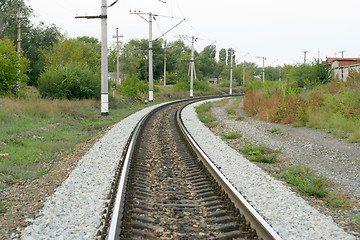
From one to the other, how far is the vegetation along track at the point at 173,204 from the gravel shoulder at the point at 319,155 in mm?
1571

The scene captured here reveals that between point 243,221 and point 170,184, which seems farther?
point 170,184

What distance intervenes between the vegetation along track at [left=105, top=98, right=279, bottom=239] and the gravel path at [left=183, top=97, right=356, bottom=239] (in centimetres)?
46

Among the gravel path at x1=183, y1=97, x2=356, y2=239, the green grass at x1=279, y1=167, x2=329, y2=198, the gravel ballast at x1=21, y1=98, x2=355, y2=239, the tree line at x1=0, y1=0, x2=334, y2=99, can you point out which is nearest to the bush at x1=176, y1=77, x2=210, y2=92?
the tree line at x1=0, y1=0, x2=334, y2=99

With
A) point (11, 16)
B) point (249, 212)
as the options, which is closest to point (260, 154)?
point (249, 212)

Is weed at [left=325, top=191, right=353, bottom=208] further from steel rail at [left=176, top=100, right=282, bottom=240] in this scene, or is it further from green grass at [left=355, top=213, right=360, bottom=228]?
steel rail at [left=176, top=100, right=282, bottom=240]

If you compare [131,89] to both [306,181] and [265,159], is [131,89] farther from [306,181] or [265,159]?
Answer: [306,181]

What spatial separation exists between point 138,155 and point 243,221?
201 inches

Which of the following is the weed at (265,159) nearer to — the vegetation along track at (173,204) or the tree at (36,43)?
the vegetation along track at (173,204)

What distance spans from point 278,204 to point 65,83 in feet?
68.6

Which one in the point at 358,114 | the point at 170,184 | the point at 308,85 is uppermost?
the point at 308,85

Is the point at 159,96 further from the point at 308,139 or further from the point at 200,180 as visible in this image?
the point at 200,180

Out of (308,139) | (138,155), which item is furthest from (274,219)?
(308,139)

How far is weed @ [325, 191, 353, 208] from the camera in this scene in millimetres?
5664

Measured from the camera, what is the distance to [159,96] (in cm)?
4519
